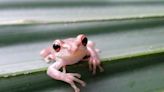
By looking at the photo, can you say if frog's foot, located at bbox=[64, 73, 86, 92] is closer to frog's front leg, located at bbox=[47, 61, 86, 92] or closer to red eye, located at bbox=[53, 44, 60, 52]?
frog's front leg, located at bbox=[47, 61, 86, 92]

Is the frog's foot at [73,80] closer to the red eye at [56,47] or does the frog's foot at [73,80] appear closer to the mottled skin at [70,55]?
the mottled skin at [70,55]

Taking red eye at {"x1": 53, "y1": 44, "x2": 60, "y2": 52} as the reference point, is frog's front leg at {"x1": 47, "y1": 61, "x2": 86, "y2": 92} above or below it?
below

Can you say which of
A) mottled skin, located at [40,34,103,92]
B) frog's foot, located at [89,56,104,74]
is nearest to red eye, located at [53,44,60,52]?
mottled skin, located at [40,34,103,92]

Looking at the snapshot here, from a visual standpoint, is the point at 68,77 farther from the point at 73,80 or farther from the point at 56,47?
the point at 56,47

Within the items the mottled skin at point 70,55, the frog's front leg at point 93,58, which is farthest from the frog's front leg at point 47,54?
the frog's front leg at point 93,58

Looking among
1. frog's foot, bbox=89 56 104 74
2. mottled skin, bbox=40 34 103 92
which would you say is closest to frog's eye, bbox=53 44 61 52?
mottled skin, bbox=40 34 103 92

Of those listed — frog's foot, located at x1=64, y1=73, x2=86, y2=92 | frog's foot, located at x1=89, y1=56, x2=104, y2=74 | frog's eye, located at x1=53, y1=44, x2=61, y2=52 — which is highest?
frog's eye, located at x1=53, y1=44, x2=61, y2=52

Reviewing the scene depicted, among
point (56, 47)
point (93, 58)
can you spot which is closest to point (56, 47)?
point (56, 47)

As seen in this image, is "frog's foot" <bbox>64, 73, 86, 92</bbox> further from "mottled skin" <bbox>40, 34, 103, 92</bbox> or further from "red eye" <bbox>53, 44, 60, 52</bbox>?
"red eye" <bbox>53, 44, 60, 52</bbox>
